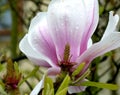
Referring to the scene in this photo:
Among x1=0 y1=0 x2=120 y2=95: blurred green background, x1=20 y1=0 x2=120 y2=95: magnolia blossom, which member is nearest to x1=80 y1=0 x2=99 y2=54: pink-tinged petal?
x1=20 y1=0 x2=120 y2=95: magnolia blossom

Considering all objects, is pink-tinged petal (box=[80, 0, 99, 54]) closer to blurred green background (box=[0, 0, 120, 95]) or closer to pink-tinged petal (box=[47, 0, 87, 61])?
pink-tinged petal (box=[47, 0, 87, 61])

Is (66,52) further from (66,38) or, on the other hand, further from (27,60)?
(27,60)

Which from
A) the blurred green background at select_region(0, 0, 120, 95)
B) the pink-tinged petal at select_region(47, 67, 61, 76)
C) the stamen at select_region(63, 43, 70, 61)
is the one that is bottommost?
the blurred green background at select_region(0, 0, 120, 95)

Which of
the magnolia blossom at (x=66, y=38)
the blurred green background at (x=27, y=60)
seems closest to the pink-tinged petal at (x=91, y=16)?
the magnolia blossom at (x=66, y=38)

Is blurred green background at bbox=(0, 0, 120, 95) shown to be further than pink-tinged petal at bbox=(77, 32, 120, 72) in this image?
Yes

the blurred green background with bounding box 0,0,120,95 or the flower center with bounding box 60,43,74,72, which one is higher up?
the flower center with bounding box 60,43,74,72

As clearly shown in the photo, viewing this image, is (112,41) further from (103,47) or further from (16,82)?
(16,82)
